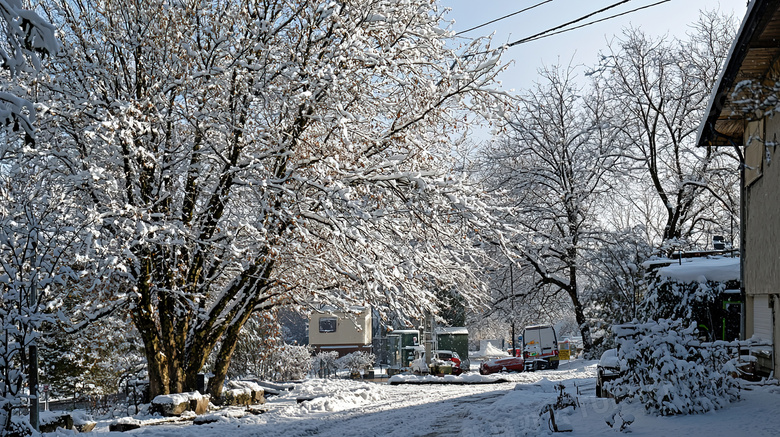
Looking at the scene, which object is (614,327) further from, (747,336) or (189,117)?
(189,117)

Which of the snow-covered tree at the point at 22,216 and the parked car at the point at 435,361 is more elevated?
the snow-covered tree at the point at 22,216

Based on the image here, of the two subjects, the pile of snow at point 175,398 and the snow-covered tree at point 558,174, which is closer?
the pile of snow at point 175,398

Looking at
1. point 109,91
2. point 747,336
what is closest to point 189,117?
point 109,91

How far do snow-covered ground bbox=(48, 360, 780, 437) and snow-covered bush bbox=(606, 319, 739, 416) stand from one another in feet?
0.65

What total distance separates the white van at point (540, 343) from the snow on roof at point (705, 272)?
22295 mm

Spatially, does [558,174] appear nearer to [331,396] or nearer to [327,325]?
[331,396]

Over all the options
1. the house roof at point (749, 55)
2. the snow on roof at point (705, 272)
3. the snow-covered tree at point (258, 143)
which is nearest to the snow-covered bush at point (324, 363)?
the snow-covered tree at point (258, 143)

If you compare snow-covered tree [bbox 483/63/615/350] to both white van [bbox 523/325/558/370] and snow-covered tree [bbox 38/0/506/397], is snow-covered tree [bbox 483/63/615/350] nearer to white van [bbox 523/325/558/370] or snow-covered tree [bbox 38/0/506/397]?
white van [bbox 523/325/558/370]

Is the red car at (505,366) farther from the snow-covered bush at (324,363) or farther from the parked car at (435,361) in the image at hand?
the snow-covered bush at (324,363)

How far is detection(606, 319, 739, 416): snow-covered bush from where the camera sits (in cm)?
840

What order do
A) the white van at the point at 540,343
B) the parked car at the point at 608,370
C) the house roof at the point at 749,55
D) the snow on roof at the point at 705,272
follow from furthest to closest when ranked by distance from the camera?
the white van at the point at 540,343 → the snow on roof at the point at 705,272 → the parked car at the point at 608,370 → the house roof at the point at 749,55

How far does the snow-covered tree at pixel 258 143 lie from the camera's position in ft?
40.6

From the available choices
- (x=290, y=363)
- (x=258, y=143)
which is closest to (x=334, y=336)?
(x=290, y=363)

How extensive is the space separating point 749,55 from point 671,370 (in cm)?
492
